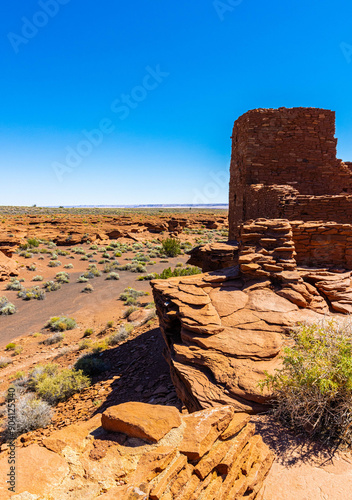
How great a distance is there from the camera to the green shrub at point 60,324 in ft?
33.7

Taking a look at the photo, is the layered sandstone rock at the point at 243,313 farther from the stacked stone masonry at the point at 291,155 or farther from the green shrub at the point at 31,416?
the stacked stone masonry at the point at 291,155

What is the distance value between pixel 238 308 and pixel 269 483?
9.34 ft

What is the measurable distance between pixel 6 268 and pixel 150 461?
59.5 feet

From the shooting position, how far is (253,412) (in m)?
3.30

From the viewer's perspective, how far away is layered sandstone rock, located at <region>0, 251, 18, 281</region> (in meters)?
16.3

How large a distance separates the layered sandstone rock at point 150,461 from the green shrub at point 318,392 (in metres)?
0.55

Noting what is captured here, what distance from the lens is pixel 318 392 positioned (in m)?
2.86

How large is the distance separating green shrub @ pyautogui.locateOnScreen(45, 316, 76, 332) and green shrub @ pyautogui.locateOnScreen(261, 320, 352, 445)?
29.5ft

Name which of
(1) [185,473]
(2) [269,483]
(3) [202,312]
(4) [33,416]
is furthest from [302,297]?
(4) [33,416]

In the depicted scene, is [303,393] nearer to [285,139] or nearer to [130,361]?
[130,361]

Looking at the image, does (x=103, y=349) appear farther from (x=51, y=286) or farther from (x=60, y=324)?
(x=51, y=286)

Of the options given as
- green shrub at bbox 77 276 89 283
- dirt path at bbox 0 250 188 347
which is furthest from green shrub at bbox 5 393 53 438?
green shrub at bbox 77 276 89 283

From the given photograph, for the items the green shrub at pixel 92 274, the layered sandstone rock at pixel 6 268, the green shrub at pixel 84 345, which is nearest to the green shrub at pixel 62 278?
the green shrub at pixel 92 274

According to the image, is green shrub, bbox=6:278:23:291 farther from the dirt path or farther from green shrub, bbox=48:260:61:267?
green shrub, bbox=48:260:61:267
